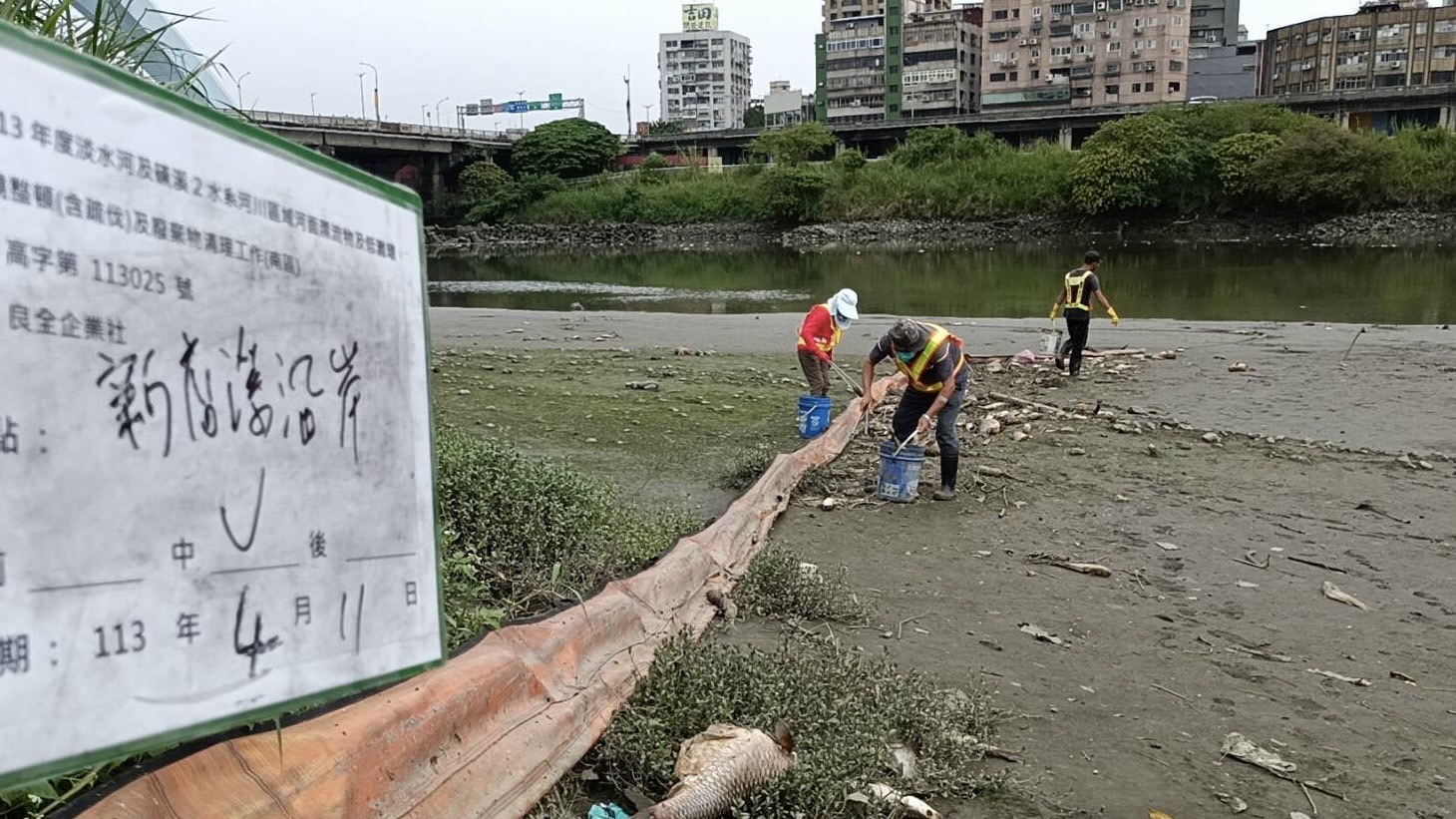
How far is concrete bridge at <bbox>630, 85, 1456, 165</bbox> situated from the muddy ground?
6210 cm

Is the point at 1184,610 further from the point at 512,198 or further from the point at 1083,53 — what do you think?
the point at 1083,53

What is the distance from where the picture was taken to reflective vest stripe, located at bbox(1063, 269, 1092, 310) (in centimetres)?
1298

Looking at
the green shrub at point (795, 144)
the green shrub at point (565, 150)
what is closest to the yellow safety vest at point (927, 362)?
the green shrub at point (795, 144)

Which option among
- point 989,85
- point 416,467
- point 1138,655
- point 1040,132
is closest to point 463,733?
point 416,467

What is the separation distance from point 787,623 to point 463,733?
2127 millimetres

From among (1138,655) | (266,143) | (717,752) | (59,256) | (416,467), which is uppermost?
(266,143)

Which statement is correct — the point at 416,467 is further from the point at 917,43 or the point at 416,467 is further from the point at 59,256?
the point at 917,43

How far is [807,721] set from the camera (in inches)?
145

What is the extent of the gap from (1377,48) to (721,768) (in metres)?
110

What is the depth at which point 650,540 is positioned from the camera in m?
5.33

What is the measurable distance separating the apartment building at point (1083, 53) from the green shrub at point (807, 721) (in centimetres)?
8578

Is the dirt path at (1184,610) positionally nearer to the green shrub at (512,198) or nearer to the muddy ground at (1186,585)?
the muddy ground at (1186,585)

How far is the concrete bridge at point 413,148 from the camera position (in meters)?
61.5

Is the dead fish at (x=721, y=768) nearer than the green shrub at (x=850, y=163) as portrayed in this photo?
Yes
